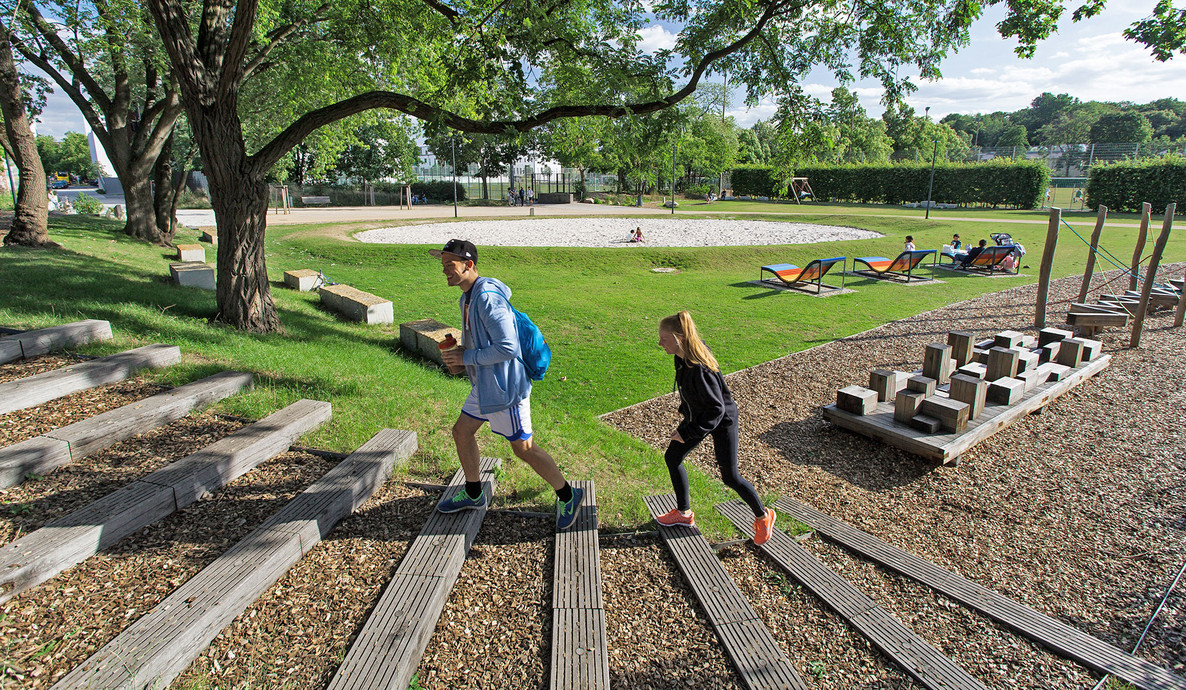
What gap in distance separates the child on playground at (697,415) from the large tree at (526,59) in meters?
4.63

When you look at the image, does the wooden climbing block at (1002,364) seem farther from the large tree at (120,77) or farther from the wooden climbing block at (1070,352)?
the large tree at (120,77)

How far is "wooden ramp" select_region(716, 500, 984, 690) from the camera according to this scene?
274 cm

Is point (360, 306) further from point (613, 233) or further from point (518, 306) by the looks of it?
point (613, 233)

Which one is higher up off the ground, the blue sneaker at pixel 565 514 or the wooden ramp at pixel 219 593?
the wooden ramp at pixel 219 593

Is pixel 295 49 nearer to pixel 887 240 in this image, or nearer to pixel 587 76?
pixel 587 76

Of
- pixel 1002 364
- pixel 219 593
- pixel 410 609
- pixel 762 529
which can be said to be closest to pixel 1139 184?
pixel 1002 364

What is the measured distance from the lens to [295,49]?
42.3 feet

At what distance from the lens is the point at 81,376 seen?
175 inches

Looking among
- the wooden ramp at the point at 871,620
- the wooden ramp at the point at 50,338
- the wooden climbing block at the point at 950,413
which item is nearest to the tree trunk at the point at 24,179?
the wooden ramp at the point at 50,338

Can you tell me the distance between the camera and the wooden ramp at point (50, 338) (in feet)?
15.6

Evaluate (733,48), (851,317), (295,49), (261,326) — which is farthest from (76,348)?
(851,317)

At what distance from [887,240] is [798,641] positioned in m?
23.1

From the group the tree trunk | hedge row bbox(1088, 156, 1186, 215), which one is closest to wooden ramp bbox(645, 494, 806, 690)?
the tree trunk

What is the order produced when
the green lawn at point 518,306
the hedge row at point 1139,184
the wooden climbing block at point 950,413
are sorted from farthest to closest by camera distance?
the hedge row at point 1139,184, the wooden climbing block at point 950,413, the green lawn at point 518,306
